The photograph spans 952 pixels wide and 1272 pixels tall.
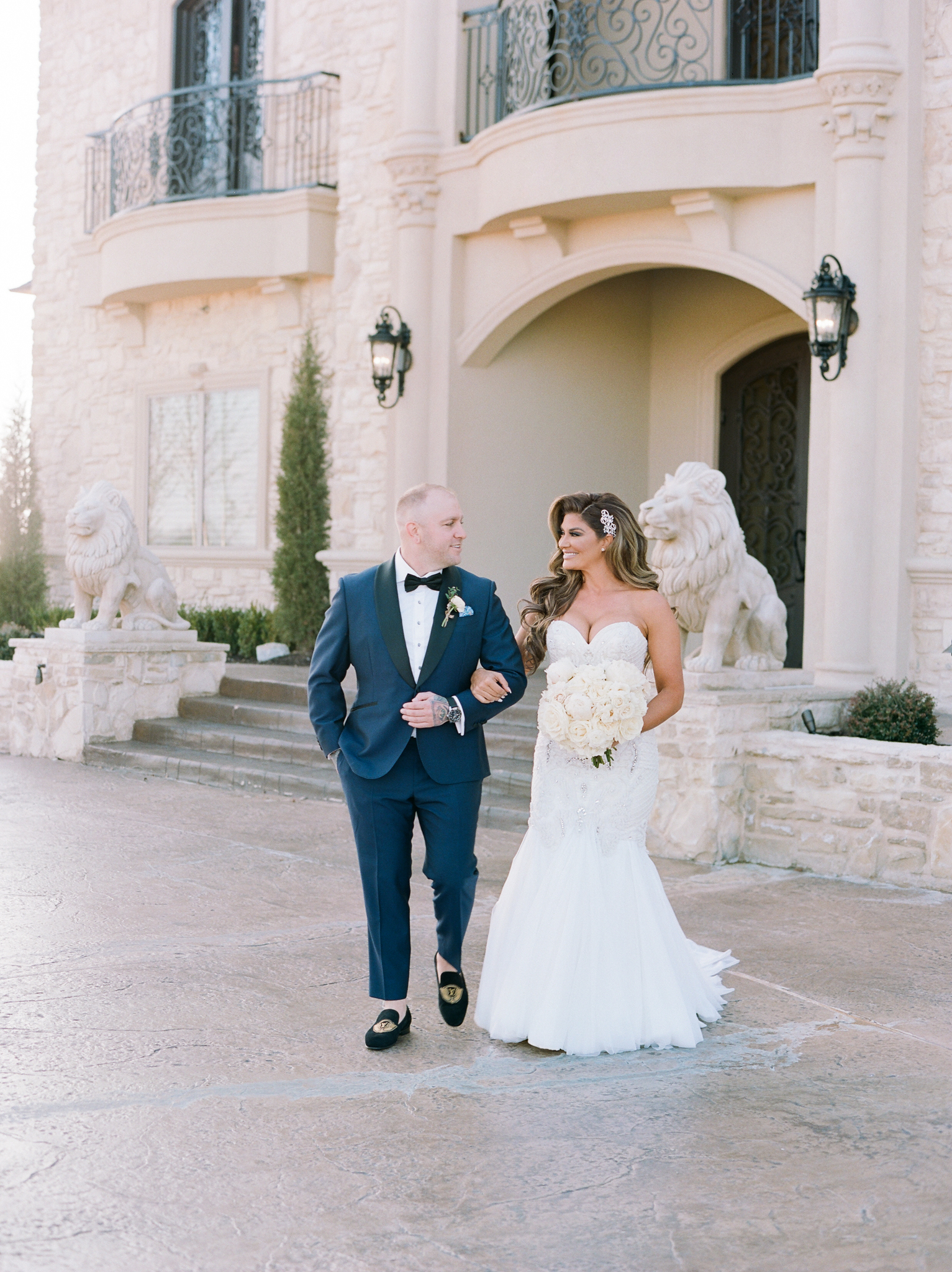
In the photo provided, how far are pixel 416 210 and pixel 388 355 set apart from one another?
129cm

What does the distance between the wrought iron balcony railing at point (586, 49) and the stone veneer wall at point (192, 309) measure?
3.78ft

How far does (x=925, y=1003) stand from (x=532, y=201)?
7.79 metres

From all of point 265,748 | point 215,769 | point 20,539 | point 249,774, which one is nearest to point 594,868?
point 249,774

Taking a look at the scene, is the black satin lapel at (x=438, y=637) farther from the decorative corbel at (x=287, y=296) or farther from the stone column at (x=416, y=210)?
the decorative corbel at (x=287, y=296)

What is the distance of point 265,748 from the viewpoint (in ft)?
32.8

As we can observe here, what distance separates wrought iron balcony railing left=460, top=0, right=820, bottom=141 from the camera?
11180 mm

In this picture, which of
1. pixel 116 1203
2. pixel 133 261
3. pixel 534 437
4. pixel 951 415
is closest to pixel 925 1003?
pixel 116 1203

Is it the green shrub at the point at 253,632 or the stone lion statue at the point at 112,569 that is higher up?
the stone lion statue at the point at 112,569

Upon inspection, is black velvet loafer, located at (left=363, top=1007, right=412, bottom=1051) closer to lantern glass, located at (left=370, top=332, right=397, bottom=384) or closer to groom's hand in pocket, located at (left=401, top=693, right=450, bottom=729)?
groom's hand in pocket, located at (left=401, top=693, right=450, bottom=729)

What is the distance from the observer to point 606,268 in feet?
36.8

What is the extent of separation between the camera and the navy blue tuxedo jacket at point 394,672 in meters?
4.18

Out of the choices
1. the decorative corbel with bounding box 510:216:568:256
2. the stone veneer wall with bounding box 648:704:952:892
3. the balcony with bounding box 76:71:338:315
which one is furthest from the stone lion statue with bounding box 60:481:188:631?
the stone veneer wall with bounding box 648:704:952:892

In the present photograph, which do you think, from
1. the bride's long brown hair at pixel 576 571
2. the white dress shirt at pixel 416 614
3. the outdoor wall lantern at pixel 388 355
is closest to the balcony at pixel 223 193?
the outdoor wall lantern at pixel 388 355

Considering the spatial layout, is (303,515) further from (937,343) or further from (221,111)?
(937,343)
